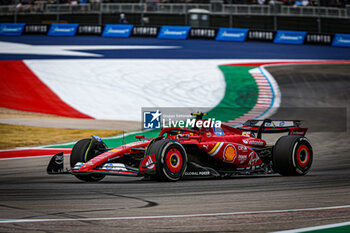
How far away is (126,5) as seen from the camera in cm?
4416

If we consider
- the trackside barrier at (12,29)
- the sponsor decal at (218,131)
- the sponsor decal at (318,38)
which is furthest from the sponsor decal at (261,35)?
the sponsor decal at (218,131)

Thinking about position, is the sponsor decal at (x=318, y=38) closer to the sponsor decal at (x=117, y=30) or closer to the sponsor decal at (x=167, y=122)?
the sponsor decal at (x=117, y=30)

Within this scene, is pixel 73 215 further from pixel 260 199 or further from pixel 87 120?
pixel 87 120

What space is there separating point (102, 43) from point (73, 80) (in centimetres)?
1352

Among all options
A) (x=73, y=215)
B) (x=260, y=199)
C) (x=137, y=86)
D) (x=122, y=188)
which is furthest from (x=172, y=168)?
(x=137, y=86)

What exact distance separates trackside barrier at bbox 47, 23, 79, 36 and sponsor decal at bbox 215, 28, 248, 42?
38.3 feet

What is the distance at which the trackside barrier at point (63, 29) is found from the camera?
4516 centimetres

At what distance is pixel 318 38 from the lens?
39.7 meters

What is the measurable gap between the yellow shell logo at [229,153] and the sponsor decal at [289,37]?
31.7m

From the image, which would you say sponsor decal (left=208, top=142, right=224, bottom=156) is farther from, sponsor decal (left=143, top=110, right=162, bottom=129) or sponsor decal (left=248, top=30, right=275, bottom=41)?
sponsor decal (left=248, top=30, right=275, bottom=41)

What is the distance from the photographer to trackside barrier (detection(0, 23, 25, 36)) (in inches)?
1815

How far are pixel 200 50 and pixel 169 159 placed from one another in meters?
29.2

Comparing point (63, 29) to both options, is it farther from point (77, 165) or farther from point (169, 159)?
point (169, 159)

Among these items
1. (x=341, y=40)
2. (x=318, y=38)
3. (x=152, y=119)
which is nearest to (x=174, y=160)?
(x=152, y=119)
